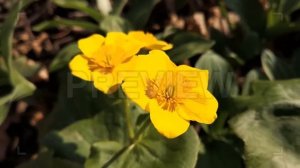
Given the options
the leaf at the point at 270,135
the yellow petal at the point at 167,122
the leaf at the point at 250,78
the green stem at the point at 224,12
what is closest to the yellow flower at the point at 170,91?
the yellow petal at the point at 167,122

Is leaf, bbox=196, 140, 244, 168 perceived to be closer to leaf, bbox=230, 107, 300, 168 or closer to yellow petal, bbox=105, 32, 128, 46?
leaf, bbox=230, 107, 300, 168

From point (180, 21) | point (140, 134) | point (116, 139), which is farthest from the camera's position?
point (180, 21)

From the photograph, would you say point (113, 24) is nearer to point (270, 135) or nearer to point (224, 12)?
point (224, 12)

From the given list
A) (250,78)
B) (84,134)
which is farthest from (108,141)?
(250,78)

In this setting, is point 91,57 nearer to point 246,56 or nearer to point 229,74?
point 229,74

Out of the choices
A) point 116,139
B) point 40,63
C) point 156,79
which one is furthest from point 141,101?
point 40,63

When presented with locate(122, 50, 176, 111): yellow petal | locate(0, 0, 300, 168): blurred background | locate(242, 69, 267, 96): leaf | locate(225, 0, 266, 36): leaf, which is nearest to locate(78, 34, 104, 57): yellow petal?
locate(122, 50, 176, 111): yellow petal
